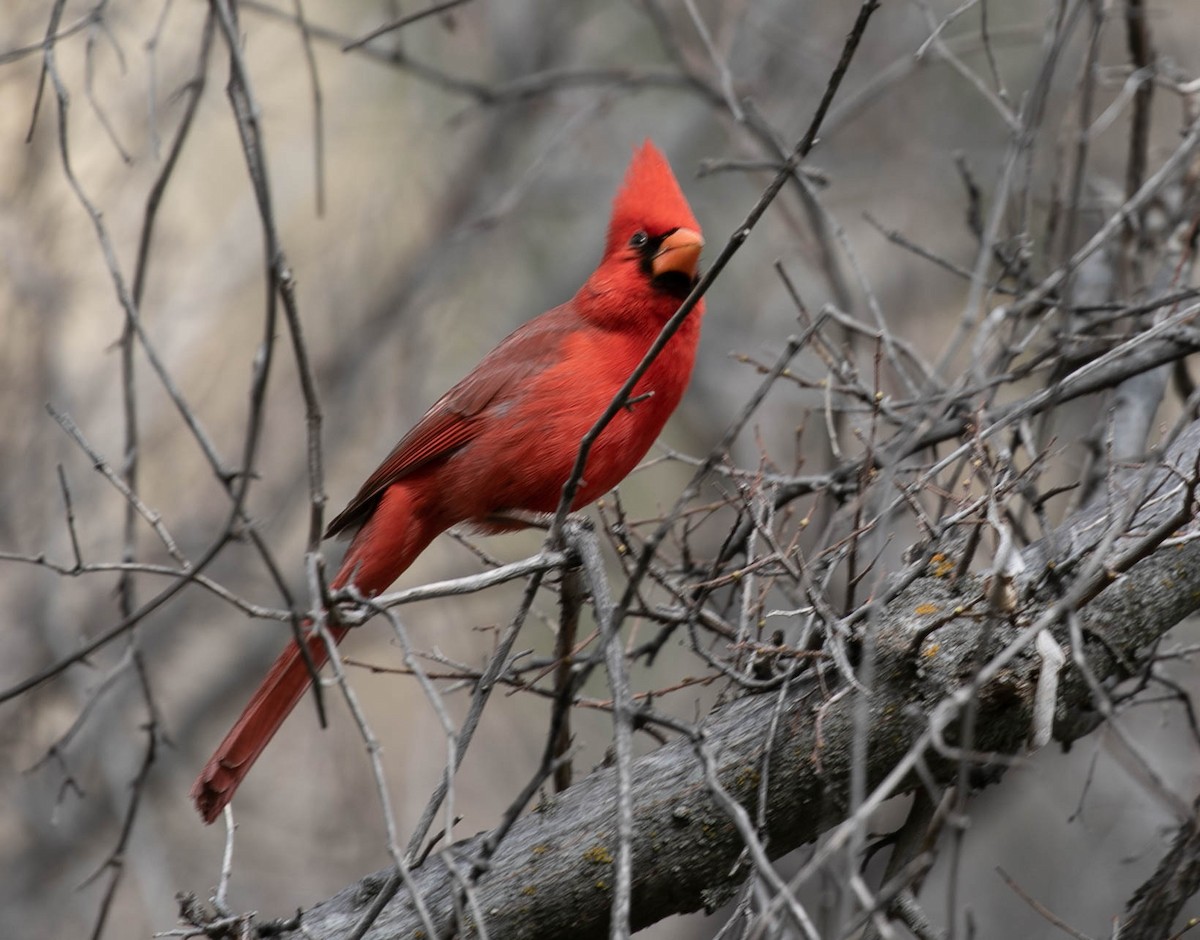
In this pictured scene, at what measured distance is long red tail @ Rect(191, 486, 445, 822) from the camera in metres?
2.94

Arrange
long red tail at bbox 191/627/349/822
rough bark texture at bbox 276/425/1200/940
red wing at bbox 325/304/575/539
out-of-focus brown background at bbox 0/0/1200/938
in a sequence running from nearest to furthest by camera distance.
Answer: rough bark texture at bbox 276/425/1200/940 < long red tail at bbox 191/627/349/822 < red wing at bbox 325/304/575/539 < out-of-focus brown background at bbox 0/0/1200/938

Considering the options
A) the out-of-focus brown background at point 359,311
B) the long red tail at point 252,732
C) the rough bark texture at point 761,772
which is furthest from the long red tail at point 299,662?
the out-of-focus brown background at point 359,311

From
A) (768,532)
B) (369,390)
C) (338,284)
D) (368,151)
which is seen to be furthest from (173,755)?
(768,532)

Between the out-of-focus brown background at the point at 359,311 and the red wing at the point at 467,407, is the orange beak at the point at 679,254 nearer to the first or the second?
the red wing at the point at 467,407

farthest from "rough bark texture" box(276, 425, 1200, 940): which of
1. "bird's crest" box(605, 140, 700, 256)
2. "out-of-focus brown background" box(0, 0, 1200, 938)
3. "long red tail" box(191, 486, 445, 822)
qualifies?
"out-of-focus brown background" box(0, 0, 1200, 938)

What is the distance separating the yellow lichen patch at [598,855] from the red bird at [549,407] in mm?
1063

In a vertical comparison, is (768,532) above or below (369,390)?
below

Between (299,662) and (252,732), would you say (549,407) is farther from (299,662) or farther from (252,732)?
(252,732)

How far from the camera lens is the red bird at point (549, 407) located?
3.41 m

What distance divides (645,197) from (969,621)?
1.74 metres

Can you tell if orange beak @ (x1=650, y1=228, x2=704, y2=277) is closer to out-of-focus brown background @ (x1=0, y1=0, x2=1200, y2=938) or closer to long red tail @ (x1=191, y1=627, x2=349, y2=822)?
out-of-focus brown background @ (x1=0, y1=0, x2=1200, y2=938)

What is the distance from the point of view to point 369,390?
618 centimetres

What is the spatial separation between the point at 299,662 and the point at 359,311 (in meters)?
3.56

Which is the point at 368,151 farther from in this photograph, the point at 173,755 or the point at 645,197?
the point at 645,197
